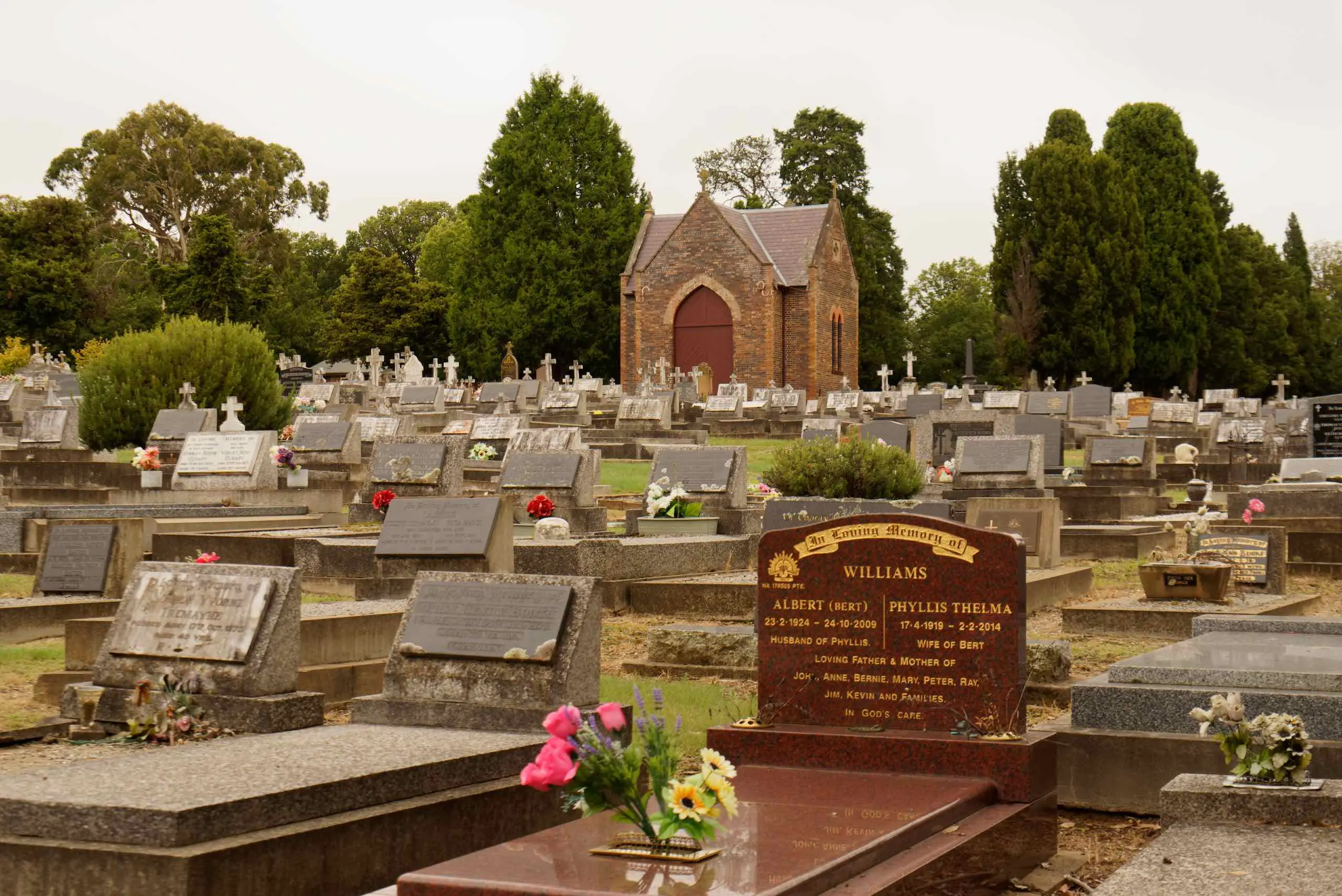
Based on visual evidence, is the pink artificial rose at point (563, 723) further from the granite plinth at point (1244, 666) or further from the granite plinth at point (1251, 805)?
the granite plinth at point (1244, 666)

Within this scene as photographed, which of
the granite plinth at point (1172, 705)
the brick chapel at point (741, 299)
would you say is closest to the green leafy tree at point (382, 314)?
the brick chapel at point (741, 299)

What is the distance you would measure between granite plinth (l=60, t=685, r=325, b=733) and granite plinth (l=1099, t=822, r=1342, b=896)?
3.87 metres

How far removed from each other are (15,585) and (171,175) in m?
61.4

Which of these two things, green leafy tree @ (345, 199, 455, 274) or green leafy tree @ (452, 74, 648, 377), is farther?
green leafy tree @ (345, 199, 455, 274)

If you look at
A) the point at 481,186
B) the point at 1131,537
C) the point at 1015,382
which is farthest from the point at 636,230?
the point at 1131,537

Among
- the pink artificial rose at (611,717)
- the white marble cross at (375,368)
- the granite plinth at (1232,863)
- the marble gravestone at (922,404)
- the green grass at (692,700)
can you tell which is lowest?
the green grass at (692,700)

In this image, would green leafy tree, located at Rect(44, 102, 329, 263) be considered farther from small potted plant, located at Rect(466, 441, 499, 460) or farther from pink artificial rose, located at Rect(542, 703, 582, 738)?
pink artificial rose, located at Rect(542, 703, 582, 738)

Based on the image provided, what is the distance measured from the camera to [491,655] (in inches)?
286

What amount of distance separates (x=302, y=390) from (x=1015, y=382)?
94.9ft

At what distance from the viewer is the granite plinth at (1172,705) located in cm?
680

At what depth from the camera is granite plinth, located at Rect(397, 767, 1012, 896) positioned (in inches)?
183

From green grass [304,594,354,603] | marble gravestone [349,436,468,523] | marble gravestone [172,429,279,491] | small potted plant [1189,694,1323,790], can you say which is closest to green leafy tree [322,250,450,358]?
marble gravestone [172,429,279,491]

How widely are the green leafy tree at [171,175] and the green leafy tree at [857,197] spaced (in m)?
24.1

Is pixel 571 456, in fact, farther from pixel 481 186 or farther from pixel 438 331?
pixel 438 331
